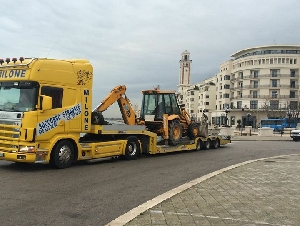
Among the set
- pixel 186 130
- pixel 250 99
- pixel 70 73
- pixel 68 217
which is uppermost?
pixel 250 99

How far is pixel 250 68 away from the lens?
9362 cm

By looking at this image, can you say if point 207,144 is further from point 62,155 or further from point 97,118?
A: point 62,155

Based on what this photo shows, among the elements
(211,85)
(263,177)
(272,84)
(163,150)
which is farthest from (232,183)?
(211,85)

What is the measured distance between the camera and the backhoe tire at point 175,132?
1745cm

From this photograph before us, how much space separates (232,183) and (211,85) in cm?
11275

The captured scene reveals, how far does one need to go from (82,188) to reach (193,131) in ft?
39.2

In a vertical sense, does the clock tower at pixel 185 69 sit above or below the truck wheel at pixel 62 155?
above

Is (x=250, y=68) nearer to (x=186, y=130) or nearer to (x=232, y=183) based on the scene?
(x=186, y=130)

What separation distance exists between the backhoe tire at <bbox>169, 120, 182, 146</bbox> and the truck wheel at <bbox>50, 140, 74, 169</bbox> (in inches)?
263

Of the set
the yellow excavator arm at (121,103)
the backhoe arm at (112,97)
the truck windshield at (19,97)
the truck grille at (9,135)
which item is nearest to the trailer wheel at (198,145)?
the yellow excavator arm at (121,103)

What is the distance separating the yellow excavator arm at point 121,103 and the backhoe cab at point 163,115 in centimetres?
170

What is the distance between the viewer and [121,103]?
1555 centimetres

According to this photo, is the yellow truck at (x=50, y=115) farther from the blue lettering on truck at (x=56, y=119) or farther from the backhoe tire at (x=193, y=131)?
the backhoe tire at (x=193, y=131)

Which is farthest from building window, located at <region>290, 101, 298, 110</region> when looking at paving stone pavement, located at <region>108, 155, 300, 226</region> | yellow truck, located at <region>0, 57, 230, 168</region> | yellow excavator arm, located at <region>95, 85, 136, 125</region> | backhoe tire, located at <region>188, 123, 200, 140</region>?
paving stone pavement, located at <region>108, 155, 300, 226</region>
